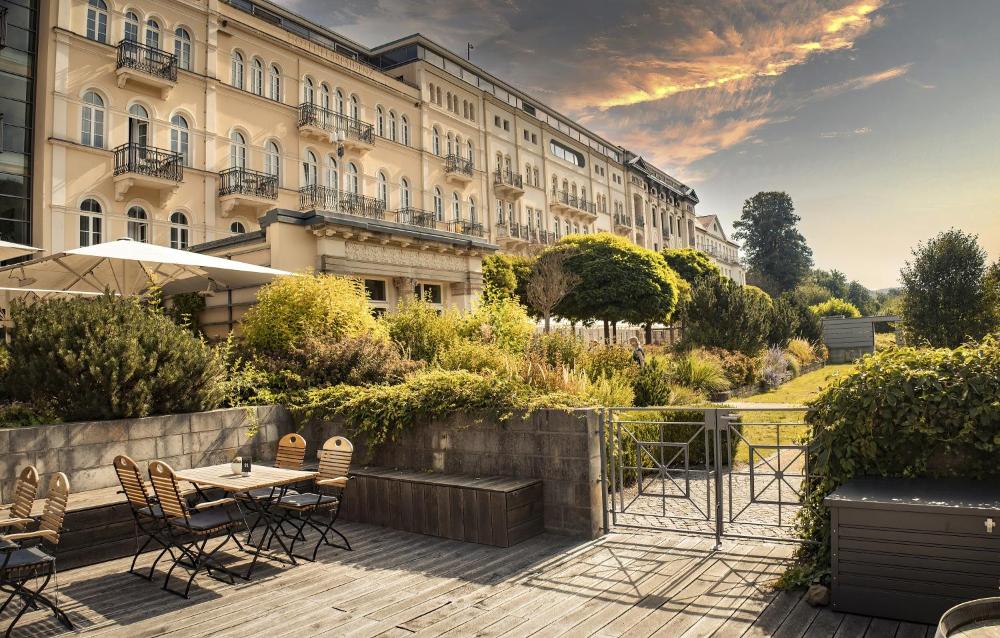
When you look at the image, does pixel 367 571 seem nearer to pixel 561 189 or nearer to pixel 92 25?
pixel 92 25

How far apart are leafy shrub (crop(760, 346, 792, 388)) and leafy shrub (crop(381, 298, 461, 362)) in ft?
54.9

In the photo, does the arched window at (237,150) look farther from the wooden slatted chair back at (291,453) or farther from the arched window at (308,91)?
the wooden slatted chair back at (291,453)

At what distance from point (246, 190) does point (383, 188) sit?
804cm

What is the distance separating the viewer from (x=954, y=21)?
1333cm

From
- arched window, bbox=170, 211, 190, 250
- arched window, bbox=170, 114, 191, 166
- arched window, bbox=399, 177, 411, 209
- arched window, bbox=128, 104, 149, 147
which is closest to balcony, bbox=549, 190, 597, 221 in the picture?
arched window, bbox=399, 177, 411, 209

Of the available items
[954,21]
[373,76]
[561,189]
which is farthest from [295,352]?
[561,189]

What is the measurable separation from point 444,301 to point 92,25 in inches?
550

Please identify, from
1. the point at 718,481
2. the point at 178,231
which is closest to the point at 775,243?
the point at 178,231

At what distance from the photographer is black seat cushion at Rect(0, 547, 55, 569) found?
437 centimetres

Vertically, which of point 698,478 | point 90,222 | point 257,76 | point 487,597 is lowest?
point 698,478

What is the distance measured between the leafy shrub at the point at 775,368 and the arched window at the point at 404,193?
17.5 meters

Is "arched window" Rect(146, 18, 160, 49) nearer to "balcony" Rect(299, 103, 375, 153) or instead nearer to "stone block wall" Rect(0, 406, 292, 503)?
"balcony" Rect(299, 103, 375, 153)

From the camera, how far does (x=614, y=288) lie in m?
30.9

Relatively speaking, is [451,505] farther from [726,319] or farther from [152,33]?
[152,33]
